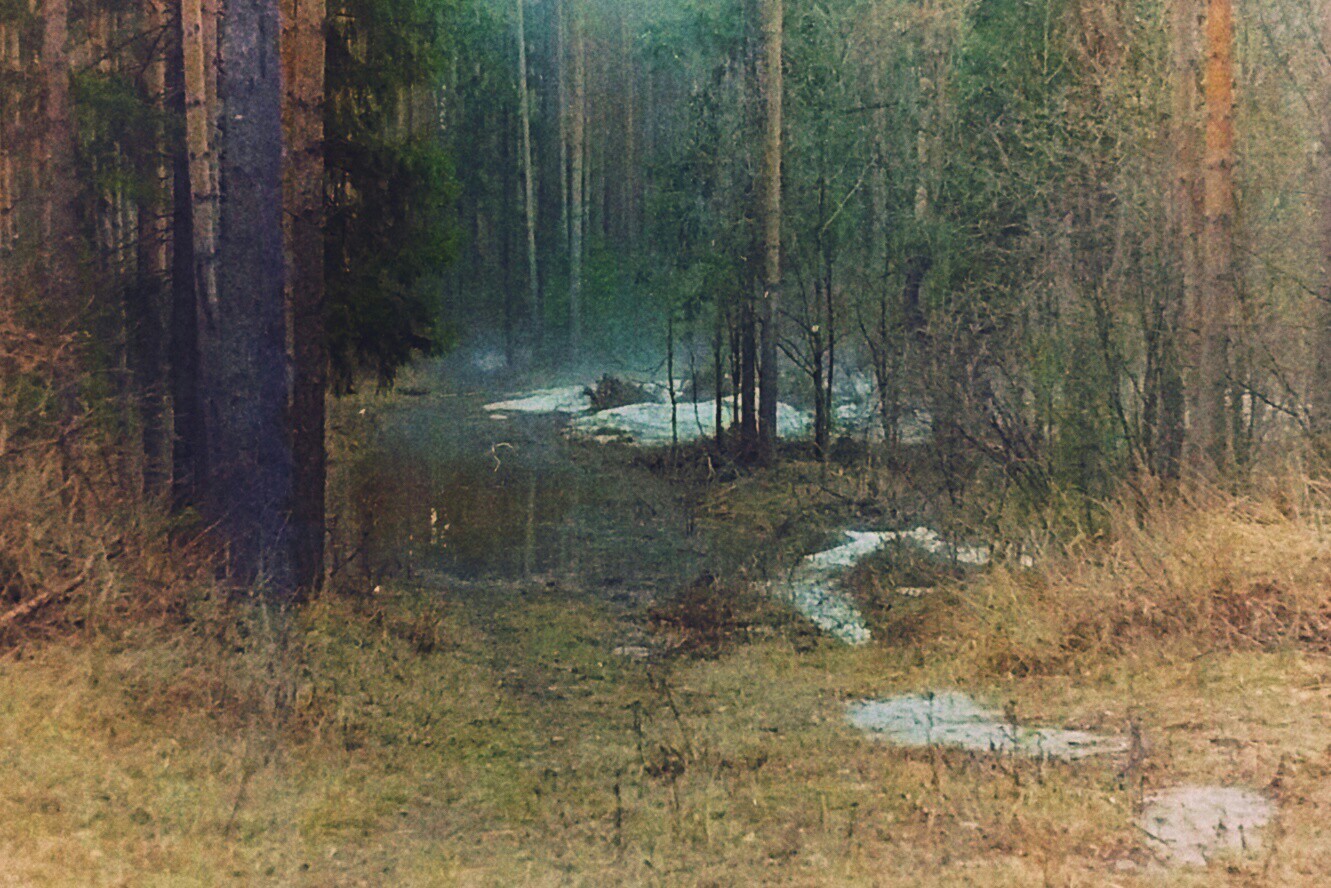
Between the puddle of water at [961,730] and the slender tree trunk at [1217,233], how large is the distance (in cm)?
401

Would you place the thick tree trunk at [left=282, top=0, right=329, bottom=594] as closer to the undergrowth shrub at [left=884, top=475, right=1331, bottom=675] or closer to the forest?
the forest

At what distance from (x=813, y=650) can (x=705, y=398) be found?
52.8 feet

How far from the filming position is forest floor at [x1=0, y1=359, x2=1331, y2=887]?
5.80 m

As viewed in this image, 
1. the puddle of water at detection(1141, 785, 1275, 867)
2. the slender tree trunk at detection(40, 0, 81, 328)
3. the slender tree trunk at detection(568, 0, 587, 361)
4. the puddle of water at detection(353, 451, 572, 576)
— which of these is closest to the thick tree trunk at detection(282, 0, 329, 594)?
the puddle of water at detection(353, 451, 572, 576)

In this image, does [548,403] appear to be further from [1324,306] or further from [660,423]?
[1324,306]

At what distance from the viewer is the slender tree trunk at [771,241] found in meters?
18.8

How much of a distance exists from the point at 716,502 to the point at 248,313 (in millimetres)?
8066

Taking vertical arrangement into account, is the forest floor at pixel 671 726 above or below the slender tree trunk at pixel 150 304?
below

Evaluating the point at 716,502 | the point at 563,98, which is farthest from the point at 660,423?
the point at 563,98

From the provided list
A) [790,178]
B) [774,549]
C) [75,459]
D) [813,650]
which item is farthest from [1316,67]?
[75,459]

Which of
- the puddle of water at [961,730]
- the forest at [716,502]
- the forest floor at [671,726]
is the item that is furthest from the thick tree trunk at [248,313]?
the puddle of water at [961,730]

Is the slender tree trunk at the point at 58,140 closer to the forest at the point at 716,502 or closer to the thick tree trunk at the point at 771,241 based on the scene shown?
the forest at the point at 716,502

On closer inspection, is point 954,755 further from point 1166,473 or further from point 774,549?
point 774,549

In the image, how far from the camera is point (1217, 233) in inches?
454
